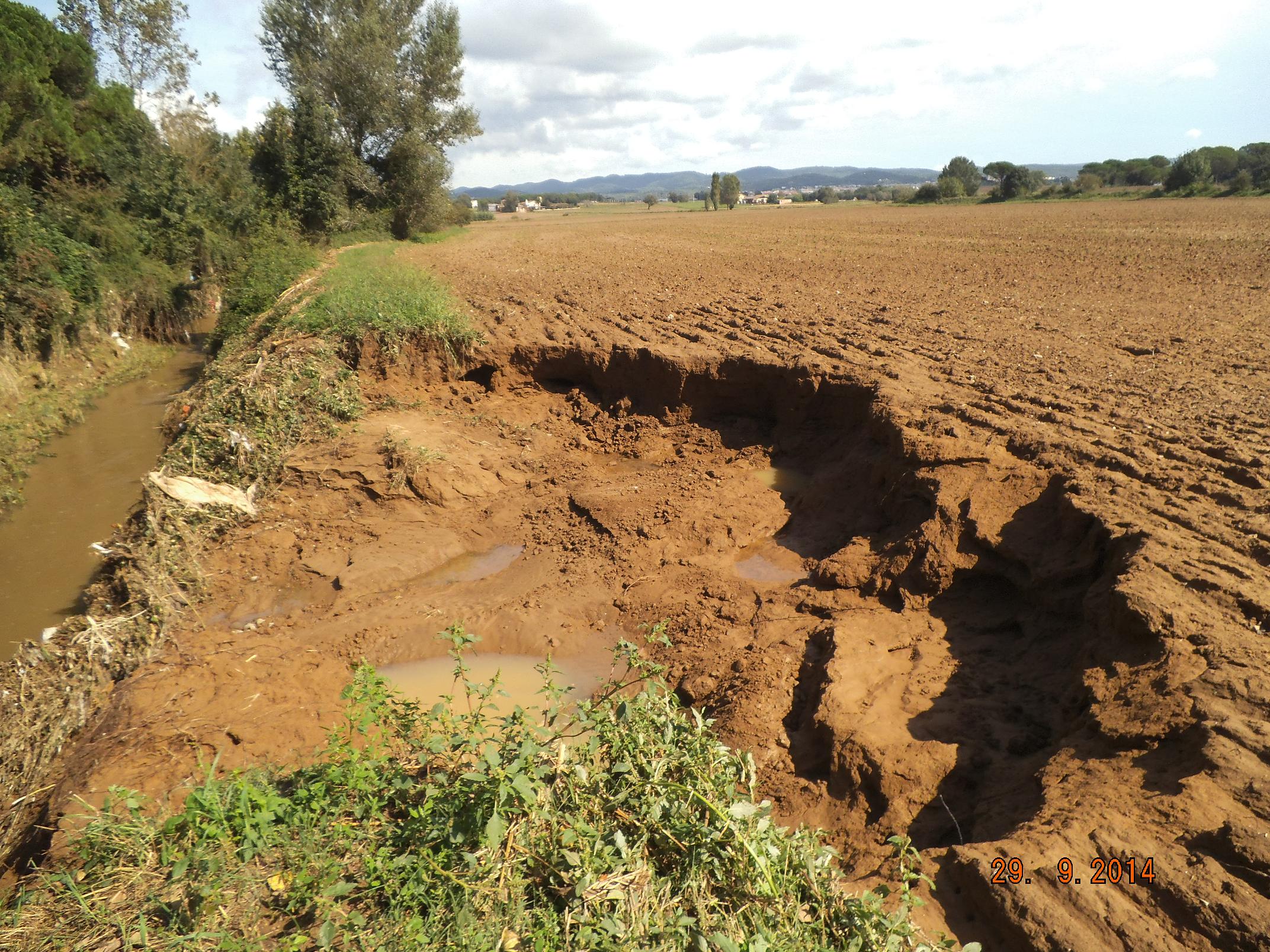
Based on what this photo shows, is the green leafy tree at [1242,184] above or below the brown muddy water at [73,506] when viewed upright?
above

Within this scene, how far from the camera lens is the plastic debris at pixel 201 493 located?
21.4 ft

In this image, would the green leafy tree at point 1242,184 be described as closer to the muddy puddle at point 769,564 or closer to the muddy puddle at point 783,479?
the muddy puddle at point 783,479

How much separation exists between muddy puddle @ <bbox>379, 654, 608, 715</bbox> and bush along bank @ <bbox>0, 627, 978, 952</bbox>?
6.56 ft

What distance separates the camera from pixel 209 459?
7.33 meters

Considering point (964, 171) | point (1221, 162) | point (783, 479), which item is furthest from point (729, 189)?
point (783, 479)

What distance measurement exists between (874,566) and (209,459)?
21.6 feet

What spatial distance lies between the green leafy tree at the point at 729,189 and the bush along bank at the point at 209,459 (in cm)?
5818

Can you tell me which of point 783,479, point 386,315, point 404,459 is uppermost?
point 386,315

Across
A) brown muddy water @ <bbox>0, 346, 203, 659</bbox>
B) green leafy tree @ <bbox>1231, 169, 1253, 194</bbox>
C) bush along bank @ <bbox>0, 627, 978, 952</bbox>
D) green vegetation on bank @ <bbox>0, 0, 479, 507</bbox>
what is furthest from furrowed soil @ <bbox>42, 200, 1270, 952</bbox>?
green leafy tree @ <bbox>1231, 169, 1253, 194</bbox>

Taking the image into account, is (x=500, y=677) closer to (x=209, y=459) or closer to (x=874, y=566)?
(x=874, y=566)

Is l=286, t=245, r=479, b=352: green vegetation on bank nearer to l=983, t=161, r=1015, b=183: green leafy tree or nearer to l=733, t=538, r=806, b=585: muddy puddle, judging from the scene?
l=733, t=538, r=806, b=585: muddy puddle

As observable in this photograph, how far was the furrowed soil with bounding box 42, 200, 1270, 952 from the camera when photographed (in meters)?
3.00

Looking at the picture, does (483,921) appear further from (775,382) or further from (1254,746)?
(775,382)

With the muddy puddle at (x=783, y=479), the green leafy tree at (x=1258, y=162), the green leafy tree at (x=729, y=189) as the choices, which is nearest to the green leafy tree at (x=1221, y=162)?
the green leafy tree at (x=1258, y=162)
